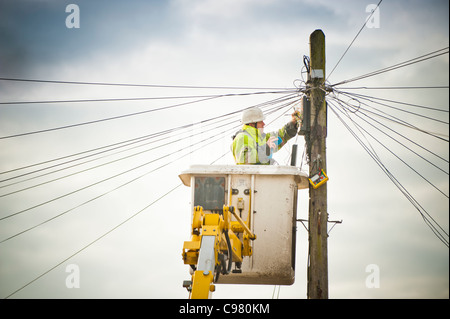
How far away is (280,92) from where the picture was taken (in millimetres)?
8805

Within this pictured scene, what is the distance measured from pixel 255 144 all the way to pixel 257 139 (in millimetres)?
169

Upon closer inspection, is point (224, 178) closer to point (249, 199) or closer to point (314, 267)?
point (249, 199)

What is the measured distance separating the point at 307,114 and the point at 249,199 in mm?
2008

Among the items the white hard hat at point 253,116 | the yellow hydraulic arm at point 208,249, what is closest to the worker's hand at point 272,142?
the white hard hat at point 253,116

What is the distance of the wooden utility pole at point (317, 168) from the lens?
714 cm

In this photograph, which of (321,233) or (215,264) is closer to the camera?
(215,264)

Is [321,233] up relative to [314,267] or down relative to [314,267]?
up

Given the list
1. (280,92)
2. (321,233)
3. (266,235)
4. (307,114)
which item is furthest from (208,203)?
(280,92)

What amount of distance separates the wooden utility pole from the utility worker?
0.43 m

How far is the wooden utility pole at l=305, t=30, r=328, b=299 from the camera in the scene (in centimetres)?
714

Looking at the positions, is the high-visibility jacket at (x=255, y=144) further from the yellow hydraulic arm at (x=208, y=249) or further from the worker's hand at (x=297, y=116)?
the yellow hydraulic arm at (x=208, y=249)

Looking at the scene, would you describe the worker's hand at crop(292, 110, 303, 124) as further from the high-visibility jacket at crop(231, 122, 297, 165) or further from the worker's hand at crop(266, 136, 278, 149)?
the worker's hand at crop(266, 136, 278, 149)

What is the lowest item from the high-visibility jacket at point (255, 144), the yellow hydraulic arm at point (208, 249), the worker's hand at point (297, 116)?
the yellow hydraulic arm at point (208, 249)
